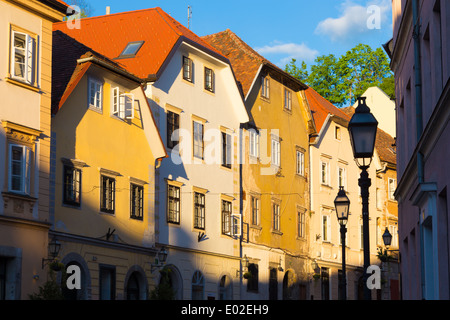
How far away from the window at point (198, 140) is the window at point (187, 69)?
2002 millimetres

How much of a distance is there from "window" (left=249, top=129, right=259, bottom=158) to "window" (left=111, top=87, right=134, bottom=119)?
1156cm

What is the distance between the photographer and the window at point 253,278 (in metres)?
41.9

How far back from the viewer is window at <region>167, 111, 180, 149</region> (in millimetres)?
36469

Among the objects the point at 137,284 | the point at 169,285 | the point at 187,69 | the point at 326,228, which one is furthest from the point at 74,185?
the point at 326,228

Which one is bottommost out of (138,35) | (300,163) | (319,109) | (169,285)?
(169,285)

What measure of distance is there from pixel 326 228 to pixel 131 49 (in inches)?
760

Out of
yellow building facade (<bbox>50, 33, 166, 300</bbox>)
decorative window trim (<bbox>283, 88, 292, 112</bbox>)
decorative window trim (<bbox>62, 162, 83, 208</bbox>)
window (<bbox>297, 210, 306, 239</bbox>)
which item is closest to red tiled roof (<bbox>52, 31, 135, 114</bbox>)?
yellow building facade (<bbox>50, 33, 166, 300</bbox>)

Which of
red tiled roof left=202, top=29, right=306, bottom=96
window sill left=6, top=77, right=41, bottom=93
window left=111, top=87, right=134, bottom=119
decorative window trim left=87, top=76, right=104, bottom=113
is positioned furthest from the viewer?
red tiled roof left=202, top=29, right=306, bottom=96

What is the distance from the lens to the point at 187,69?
38500 mm

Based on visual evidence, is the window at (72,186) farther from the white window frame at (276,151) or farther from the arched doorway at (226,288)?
the white window frame at (276,151)

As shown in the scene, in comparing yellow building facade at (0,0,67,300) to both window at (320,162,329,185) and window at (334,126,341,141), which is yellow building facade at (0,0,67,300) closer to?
window at (320,162,329,185)

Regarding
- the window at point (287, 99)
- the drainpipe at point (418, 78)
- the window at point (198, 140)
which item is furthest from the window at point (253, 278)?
the drainpipe at point (418, 78)

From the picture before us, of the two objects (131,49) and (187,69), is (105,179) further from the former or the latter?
(187,69)
